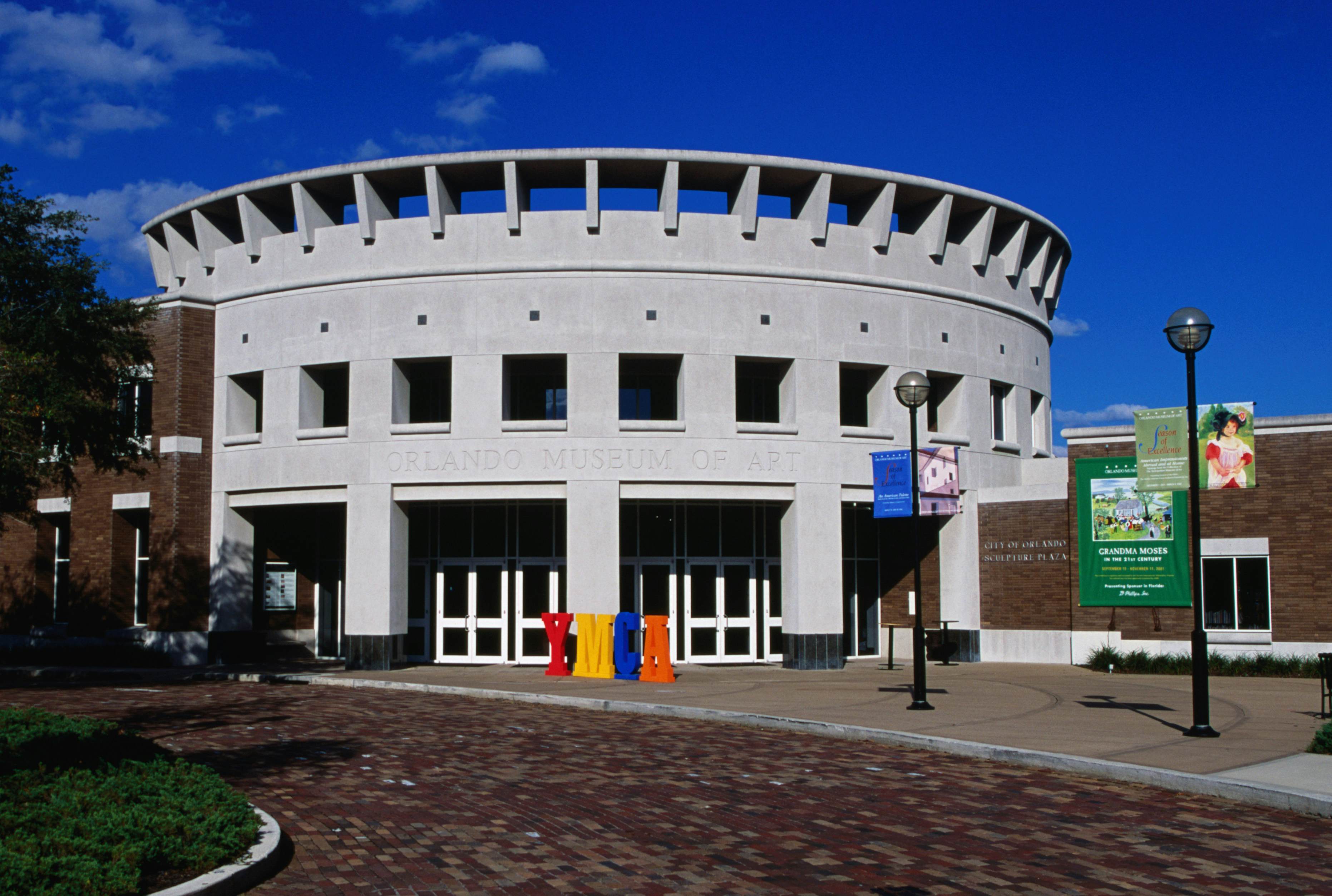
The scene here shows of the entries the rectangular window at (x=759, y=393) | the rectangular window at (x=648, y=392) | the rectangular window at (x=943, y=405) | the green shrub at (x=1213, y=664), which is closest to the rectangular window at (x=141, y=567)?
the rectangular window at (x=648, y=392)

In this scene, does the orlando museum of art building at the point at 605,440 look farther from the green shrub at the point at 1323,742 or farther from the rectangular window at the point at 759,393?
the green shrub at the point at 1323,742

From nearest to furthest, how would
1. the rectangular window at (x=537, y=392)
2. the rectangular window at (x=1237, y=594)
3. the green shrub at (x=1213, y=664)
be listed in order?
the green shrub at (x=1213, y=664) < the rectangular window at (x=1237, y=594) < the rectangular window at (x=537, y=392)

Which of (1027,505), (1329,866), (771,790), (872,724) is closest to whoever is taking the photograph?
(1329,866)

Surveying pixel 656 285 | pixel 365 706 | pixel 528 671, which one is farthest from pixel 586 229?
pixel 365 706

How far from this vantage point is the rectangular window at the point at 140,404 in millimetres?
27781

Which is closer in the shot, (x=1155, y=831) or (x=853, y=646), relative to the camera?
(x=1155, y=831)

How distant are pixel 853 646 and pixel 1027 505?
20.3 feet

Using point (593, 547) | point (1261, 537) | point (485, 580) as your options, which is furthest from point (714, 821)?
A: point (1261, 537)

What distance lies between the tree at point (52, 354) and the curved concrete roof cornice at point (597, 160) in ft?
17.8

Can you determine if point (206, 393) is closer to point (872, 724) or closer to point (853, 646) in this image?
point (853, 646)

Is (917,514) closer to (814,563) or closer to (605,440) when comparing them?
(814,563)

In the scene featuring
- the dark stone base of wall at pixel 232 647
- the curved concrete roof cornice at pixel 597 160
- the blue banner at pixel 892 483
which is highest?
the curved concrete roof cornice at pixel 597 160

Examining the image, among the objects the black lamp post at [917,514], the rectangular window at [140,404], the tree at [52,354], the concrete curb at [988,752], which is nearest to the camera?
the concrete curb at [988,752]

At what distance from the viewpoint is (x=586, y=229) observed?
87.2 feet
